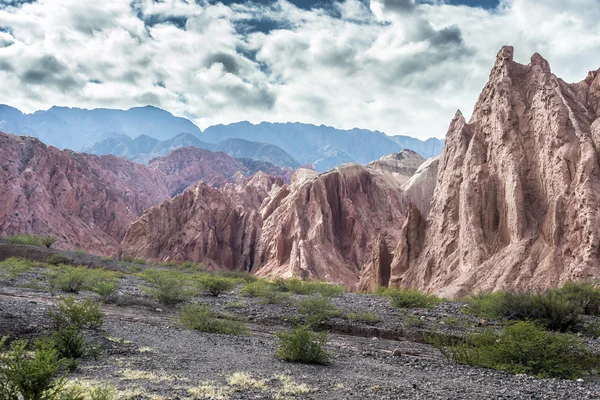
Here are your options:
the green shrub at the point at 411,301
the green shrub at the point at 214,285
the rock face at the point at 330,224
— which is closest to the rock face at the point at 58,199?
the rock face at the point at 330,224

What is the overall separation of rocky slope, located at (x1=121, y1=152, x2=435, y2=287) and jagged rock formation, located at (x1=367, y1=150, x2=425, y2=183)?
498cm

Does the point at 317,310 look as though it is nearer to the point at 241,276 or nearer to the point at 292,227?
the point at 241,276

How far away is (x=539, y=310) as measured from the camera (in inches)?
686

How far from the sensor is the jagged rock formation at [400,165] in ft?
324

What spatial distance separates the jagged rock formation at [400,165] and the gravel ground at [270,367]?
7992cm

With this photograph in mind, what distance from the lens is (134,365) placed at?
362 inches

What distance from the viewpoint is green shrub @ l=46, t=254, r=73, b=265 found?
1774 inches

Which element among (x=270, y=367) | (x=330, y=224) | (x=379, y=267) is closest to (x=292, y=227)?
(x=330, y=224)

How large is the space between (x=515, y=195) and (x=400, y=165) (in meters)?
71.7

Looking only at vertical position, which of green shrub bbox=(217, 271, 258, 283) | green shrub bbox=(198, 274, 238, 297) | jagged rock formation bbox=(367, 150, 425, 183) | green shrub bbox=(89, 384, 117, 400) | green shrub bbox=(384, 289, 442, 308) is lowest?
green shrub bbox=(217, 271, 258, 283)

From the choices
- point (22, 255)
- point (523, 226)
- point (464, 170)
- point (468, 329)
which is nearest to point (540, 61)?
point (464, 170)

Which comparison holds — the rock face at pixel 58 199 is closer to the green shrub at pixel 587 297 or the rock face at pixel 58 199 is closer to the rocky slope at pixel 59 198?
the rocky slope at pixel 59 198

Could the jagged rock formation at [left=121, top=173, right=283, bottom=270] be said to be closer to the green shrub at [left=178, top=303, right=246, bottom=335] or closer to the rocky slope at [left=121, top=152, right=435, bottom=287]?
the rocky slope at [left=121, top=152, right=435, bottom=287]

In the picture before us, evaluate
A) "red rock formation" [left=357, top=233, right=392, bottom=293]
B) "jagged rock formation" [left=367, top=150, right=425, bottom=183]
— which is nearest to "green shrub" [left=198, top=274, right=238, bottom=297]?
"red rock formation" [left=357, top=233, right=392, bottom=293]
